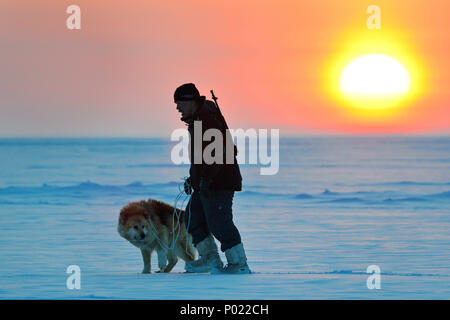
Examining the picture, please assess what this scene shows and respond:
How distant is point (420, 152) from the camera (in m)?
49.4

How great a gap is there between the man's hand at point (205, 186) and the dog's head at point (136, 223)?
0.93 metres

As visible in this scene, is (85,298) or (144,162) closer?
(85,298)

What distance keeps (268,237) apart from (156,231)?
389 centimetres

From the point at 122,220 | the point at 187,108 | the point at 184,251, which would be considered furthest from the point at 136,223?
the point at 187,108

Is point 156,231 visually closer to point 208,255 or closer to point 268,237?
point 208,255

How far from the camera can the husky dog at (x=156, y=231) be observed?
23.0 ft

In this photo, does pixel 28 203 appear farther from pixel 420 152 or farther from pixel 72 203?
pixel 420 152

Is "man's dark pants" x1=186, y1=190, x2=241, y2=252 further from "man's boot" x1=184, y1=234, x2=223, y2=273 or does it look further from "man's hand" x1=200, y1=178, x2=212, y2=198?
"man's boot" x1=184, y1=234, x2=223, y2=273

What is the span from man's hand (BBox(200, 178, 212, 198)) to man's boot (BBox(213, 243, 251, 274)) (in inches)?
21.2

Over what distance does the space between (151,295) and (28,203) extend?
1364 centimetres

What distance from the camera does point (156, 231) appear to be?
7121 mm

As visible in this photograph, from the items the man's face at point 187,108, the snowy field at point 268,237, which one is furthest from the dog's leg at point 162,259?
the man's face at point 187,108

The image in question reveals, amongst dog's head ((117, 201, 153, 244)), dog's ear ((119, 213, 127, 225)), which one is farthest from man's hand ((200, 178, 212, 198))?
dog's ear ((119, 213, 127, 225))
